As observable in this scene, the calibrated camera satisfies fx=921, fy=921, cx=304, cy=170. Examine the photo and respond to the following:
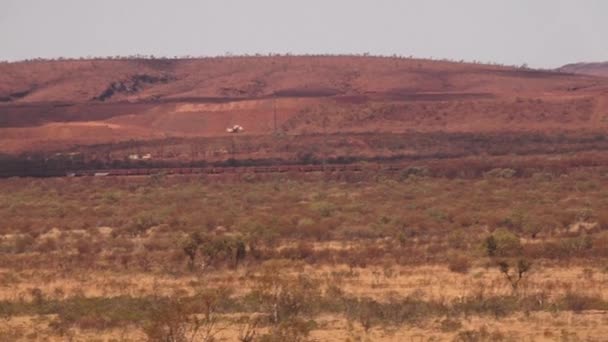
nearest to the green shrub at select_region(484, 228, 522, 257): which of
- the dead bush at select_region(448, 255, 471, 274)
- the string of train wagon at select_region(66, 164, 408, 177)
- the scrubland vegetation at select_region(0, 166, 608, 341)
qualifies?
the scrubland vegetation at select_region(0, 166, 608, 341)

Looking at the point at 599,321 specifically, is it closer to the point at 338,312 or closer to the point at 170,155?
the point at 338,312

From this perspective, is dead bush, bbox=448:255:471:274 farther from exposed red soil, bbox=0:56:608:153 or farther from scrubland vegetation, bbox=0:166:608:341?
exposed red soil, bbox=0:56:608:153

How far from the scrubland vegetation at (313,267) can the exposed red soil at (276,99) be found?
35.0 metres

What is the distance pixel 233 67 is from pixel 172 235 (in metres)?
89.5

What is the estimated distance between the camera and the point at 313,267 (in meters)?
22.7

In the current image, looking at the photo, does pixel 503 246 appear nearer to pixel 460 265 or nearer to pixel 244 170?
pixel 460 265

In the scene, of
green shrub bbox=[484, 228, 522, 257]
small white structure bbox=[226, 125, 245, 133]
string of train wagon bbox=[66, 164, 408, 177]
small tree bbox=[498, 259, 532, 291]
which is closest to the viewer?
small tree bbox=[498, 259, 532, 291]

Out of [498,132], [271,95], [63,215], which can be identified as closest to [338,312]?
[63,215]

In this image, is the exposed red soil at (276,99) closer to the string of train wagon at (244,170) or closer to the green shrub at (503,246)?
the string of train wagon at (244,170)

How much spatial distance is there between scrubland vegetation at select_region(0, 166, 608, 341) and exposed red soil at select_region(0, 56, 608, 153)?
35.0 meters

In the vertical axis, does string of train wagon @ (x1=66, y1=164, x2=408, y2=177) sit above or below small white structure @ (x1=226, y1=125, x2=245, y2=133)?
below

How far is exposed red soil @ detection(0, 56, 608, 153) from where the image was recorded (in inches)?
3002

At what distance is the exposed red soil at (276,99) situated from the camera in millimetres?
76250

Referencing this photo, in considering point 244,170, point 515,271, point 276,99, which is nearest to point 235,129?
point 276,99
